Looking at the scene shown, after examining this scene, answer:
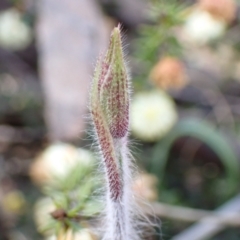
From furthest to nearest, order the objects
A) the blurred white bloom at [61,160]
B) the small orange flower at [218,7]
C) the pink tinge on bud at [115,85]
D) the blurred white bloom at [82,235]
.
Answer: the small orange flower at [218,7] < the blurred white bloom at [61,160] < the blurred white bloom at [82,235] < the pink tinge on bud at [115,85]

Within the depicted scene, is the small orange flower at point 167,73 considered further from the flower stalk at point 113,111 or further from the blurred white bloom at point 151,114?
the flower stalk at point 113,111

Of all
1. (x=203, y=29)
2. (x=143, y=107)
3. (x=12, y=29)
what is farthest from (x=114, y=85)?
(x=12, y=29)

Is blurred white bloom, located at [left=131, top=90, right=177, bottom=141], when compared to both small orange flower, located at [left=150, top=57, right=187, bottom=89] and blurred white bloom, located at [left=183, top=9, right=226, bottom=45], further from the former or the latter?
blurred white bloom, located at [left=183, top=9, right=226, bottom=45]

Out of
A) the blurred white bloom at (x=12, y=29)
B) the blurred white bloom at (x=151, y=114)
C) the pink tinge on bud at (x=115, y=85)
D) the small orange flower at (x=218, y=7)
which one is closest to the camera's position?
the pink tinge on bud at (x=115, y=85)

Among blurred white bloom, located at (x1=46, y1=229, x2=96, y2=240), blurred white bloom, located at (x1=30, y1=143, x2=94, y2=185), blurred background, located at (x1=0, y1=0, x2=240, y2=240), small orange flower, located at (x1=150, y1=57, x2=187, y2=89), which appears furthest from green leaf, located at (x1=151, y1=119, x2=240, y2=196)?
blurred white bloom, located at (x1=46, y1=229, x2=96, y2=240)

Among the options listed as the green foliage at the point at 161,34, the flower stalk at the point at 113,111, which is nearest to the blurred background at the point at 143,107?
the green foliage at the point at 161,34

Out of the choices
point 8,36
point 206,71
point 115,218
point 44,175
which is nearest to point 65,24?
point 8,36

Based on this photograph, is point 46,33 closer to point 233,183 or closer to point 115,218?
point 233,183
